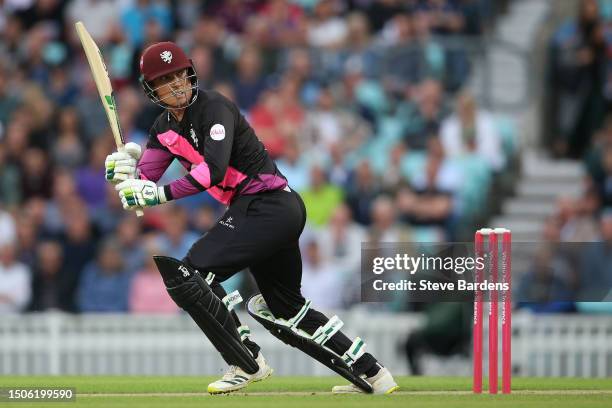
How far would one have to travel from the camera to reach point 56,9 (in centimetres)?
1922

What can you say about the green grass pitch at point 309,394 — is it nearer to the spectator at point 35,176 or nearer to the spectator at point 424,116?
the spectator at point 424,116

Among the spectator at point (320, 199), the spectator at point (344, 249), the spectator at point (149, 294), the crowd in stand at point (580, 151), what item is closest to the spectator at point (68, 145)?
the spectator at point (149, 294)

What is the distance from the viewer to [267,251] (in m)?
9.56

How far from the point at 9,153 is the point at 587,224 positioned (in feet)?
21.6

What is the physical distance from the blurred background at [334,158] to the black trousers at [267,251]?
13.0 feet

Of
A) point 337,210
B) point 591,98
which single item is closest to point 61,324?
point 337,210

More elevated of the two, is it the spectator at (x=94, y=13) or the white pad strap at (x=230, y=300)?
the spectator at (x=94, y=13)

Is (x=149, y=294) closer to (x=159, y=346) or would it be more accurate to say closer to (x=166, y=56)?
(x=159, y=346)

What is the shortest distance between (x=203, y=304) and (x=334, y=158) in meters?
7.29

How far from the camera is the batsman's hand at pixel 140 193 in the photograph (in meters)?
9.41

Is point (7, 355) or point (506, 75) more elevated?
point (506, 75)

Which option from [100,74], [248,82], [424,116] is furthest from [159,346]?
[100,74]

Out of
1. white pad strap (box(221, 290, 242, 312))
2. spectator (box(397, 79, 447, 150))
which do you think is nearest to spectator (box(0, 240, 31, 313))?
spectator (box(397, 79, 447, 150))

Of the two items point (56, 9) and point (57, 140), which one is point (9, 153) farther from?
point (56, 9)
